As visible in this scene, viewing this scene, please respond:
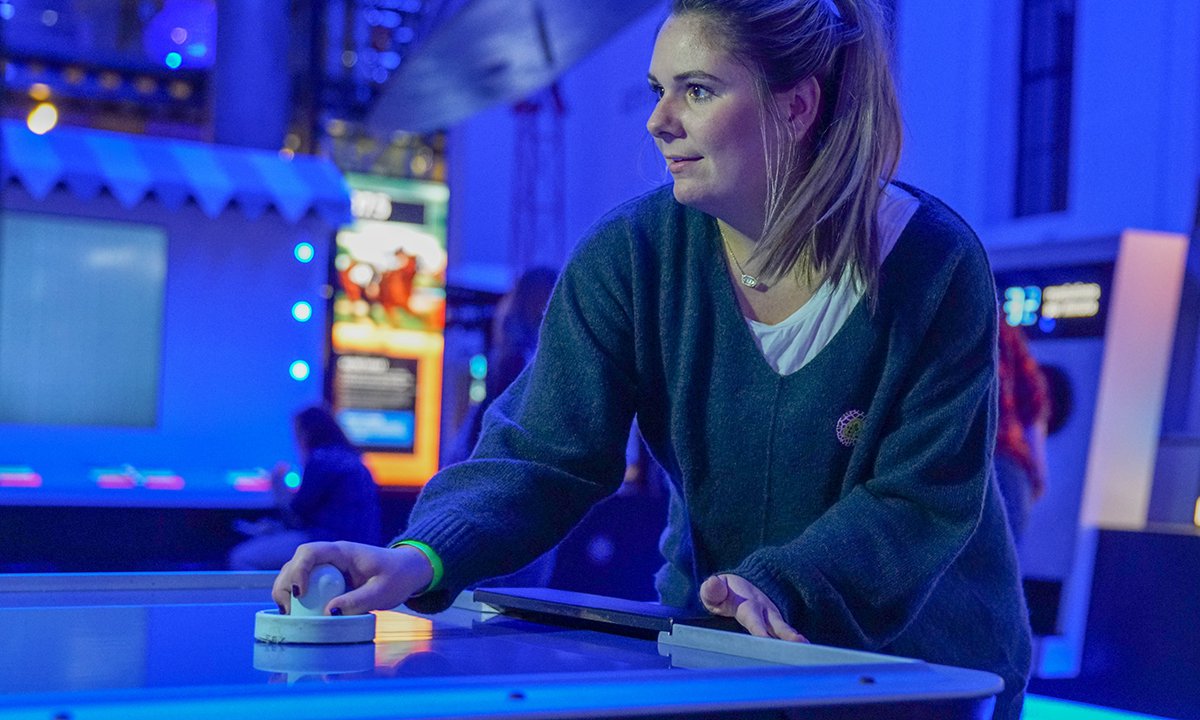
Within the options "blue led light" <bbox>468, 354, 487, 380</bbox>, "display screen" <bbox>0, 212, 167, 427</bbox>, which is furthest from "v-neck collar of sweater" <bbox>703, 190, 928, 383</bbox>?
"blue led light" <bbox>468, 354, 487, 380</bbox>

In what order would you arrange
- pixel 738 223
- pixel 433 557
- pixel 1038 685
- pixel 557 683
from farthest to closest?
pixel 1038 685 → pixel 738 223 → pixel 433 557 → pixel 557 683

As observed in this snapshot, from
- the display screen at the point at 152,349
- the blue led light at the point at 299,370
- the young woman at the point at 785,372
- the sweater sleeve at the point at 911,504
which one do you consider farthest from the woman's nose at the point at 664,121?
the blue led light at the point at 299,370

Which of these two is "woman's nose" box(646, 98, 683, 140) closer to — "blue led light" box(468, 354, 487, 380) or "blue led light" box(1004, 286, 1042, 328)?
"blue led light" box(1004, 286, 1042, 328)

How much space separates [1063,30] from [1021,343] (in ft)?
7.38

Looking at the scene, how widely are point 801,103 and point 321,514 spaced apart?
260 cm

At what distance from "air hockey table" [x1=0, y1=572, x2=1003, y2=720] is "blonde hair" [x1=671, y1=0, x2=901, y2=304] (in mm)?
335

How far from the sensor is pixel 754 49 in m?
1.17

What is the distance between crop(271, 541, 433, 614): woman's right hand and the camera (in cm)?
98

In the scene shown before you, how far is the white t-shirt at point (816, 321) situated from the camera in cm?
120

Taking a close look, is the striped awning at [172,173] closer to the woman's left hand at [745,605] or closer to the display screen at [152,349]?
the display screen at [152,349]

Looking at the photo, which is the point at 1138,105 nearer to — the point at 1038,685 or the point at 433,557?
the point at 1038,685

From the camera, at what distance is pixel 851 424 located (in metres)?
1.19

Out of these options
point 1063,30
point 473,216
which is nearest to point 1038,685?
point 1063,30

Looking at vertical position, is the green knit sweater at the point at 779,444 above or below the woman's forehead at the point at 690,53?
below
